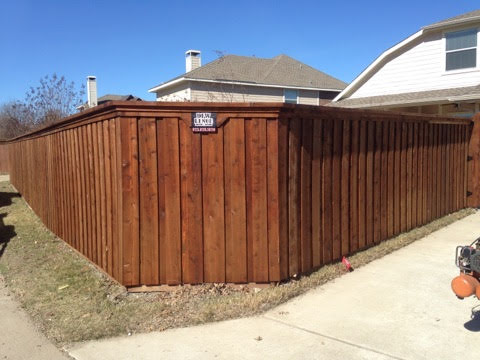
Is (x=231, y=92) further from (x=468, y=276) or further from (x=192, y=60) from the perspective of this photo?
(x=468, y=276)

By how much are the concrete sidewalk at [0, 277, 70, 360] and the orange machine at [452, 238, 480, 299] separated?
3.42m

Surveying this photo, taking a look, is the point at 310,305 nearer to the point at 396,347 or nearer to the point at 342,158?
the point at 396,347

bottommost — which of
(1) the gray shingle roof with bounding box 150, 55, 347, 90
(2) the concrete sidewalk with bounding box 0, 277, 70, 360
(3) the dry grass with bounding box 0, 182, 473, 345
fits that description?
(2) the concrete sidewalk with bounding box 0, 277, 70, 360

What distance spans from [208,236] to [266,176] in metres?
0.99

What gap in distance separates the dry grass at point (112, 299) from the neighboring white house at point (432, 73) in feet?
26.3

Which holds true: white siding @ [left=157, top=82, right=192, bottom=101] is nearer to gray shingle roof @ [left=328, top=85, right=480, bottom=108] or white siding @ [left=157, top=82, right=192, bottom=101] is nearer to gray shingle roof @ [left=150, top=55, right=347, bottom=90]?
gray shingle roof @ [left=150, top=55, right=347, bottom=90]

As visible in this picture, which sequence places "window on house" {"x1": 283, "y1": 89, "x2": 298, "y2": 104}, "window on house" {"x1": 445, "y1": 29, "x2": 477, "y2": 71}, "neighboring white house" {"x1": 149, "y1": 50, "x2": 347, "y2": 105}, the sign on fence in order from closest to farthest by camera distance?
the sign on fence < "window on house" {"x1": 445, "y1": 29, "x2": 477, "y2": 71} < "neighboring white house" {"x1": 149, "y1": 50, "x2": 347, "y2": 105} < "window on house" {"x1": 283, "y1": 89, "x2": 298, "y2": 104}

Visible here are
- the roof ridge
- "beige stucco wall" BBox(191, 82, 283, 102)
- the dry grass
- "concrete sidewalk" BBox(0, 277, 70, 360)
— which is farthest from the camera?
the roof ridge

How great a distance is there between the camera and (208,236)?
17.4 feet

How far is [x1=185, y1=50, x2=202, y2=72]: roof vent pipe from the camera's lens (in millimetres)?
25245

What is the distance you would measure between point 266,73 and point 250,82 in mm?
2103

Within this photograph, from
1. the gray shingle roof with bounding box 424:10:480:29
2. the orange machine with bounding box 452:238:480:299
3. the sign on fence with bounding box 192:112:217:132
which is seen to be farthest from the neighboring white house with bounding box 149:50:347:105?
the orange machine with bounding box 452:238:480:299

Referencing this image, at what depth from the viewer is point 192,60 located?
25391mm

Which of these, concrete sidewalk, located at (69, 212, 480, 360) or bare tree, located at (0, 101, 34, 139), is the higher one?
bare tree, located at (0, 101, 34, 139)
